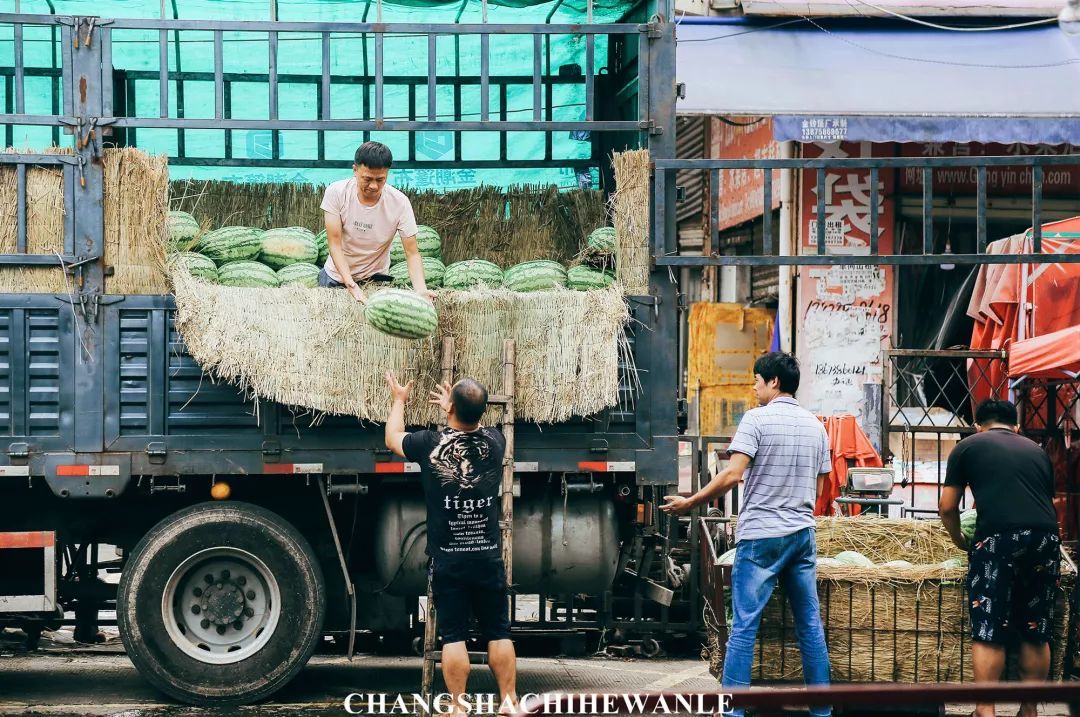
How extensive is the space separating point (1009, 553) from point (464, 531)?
275cm

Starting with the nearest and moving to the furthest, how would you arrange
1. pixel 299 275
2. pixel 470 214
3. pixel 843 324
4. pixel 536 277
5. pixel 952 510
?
pixel 952 510
pixel 536 277
pixel 299 275
pixel 470 214
pixel 843 324

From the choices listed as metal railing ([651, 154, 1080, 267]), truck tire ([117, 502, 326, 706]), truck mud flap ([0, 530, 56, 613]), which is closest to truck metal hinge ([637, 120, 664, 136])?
metal railing ([651, 154, 1080, 267])

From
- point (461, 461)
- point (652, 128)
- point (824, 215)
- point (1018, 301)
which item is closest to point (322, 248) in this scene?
point (652, 128)

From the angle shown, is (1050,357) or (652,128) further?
(1050,357)

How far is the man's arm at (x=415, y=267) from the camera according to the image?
6956mm

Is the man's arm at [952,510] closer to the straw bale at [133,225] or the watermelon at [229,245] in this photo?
the straw bale at [133,225]

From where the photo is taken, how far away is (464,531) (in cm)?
597

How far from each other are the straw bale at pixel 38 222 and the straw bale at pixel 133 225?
26cm

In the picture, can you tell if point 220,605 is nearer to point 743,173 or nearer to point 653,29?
point 653,29

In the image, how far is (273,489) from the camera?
7.34 m

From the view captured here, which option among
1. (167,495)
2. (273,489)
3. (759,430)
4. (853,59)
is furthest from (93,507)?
(853,59)

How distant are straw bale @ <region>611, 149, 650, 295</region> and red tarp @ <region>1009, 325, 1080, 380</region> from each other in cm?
274

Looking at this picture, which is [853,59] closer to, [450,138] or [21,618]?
[450,138]

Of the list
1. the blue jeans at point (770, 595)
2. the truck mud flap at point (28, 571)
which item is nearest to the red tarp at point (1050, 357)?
the blue jeans at point (770, 595)
